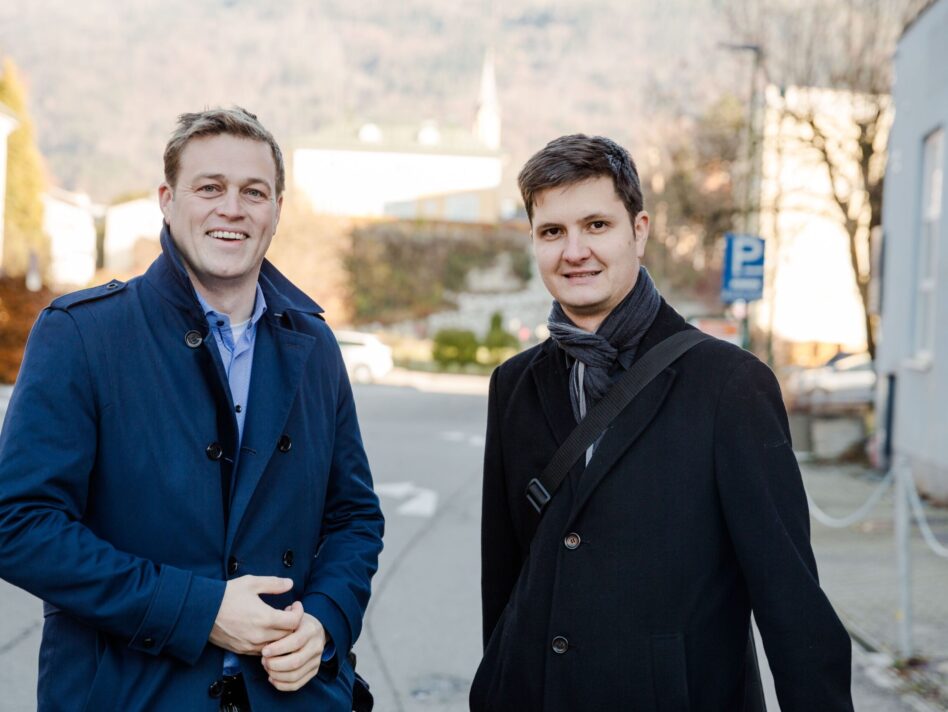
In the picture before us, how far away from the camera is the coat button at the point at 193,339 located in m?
2.50

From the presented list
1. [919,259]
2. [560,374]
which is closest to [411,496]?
[919,259]

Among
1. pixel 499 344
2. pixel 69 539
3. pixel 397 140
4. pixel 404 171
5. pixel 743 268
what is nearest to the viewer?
pixel 69 539

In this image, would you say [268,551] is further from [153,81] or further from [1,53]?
[153,81]

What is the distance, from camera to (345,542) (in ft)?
9.08

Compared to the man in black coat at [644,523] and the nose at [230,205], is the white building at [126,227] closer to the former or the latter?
the nose at [230,205]

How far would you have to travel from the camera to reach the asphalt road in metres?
5.56

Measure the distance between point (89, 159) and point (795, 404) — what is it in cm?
13376

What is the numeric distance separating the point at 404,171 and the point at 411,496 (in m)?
79.8

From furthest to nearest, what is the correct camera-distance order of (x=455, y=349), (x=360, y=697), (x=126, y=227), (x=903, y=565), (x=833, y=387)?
(x=126, y=227)
(x=455, y=349)
(x=833, y=387)
(x=903, y=565)
(x=360, y=697)

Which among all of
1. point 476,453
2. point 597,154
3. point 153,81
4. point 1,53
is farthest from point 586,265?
point 153,81

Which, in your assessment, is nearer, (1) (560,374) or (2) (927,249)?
(1) (560,374)

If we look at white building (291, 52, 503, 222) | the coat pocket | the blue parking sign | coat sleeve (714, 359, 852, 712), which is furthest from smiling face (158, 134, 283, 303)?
white building (291, 52, 503, 222)

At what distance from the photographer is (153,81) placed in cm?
18112

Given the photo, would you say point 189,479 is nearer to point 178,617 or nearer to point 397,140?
point 178,617
